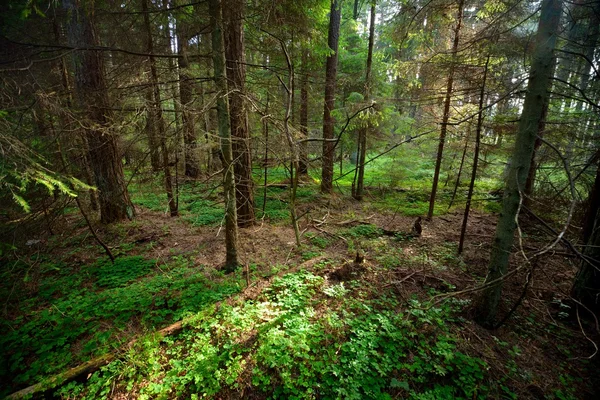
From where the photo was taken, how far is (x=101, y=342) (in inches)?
141

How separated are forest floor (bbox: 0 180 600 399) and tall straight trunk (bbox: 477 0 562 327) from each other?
11.2 inches

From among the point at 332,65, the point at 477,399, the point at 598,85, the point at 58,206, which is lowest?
the point at 477,399

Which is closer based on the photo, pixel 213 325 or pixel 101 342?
pixel 101 342

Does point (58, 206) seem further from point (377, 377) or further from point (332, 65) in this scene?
point (332, 65)

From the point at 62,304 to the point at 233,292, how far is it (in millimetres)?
2797

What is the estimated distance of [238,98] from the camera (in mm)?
4695

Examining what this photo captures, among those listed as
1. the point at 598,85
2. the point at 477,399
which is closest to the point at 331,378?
the point at 477,399

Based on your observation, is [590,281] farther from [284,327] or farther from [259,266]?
[259,266]

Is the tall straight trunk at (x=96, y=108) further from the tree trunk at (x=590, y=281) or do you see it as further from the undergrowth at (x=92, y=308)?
the tree trunk at (x=590, y=281)

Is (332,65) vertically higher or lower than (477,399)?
higher

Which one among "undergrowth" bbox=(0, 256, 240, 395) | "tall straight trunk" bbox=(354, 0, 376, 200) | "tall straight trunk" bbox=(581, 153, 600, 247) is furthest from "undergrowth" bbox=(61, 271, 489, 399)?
"tall straight trunk" bbox=(354, 0, 376, 200)

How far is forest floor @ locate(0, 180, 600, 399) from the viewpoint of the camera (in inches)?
125

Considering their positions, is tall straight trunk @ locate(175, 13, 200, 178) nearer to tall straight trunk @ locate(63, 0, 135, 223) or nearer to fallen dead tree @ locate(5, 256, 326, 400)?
tall straight trunk @ locate(63, 0, 135, 223)

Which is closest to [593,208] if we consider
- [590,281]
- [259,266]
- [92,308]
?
[590,281]
